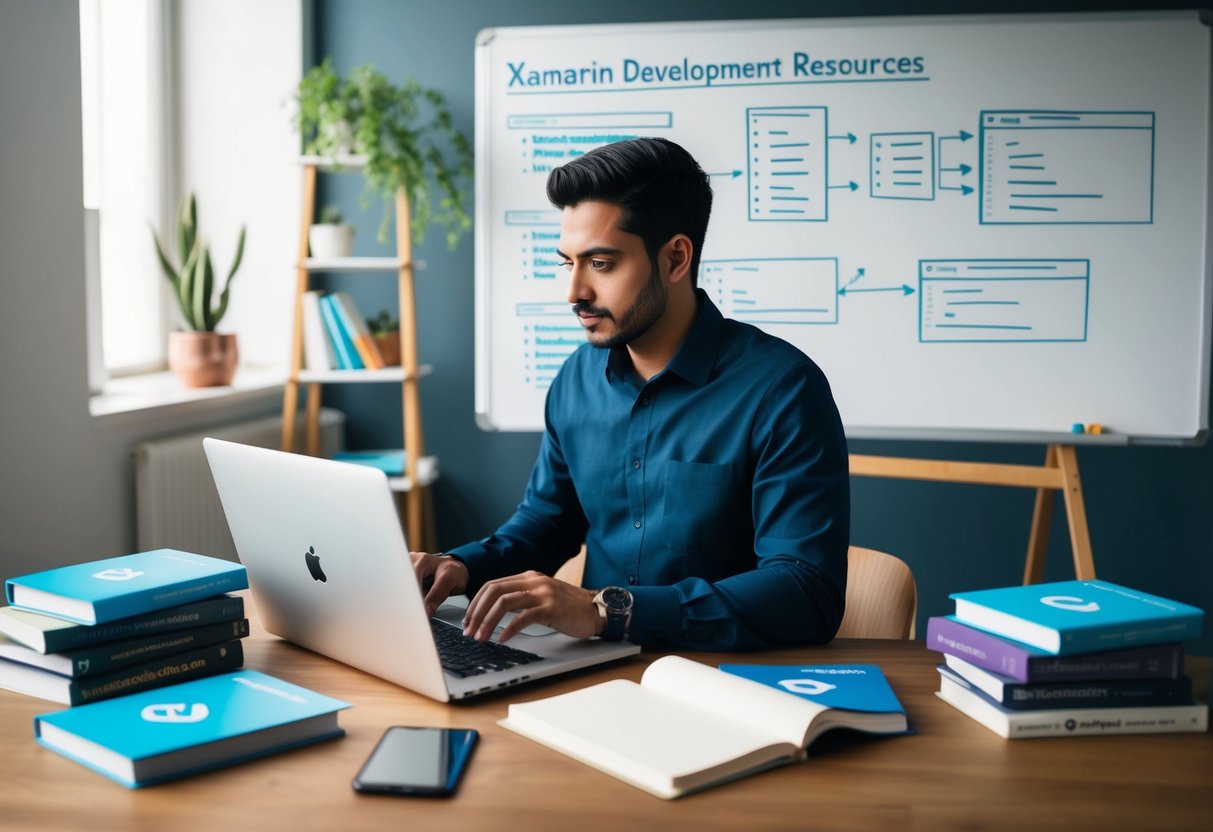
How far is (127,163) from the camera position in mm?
3377

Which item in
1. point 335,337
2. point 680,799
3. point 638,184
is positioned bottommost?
point 680,799

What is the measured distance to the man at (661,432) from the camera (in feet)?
5.22

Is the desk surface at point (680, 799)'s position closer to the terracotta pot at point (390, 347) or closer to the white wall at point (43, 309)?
the white wall at point (43, 309)

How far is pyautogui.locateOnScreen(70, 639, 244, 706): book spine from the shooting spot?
1.19 metres

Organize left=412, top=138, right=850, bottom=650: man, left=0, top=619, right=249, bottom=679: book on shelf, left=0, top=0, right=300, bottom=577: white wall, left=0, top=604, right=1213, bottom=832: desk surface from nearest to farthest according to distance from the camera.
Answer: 1. left=0, top=604, right=1213, bottom=832: desk surface
2. left=0, top=619, right=249, bottom=679: book on shelf
3. left=412, top=138, right=850, bottom=650: man
4. left=0, top=0, right=300, bottom=577: white wall

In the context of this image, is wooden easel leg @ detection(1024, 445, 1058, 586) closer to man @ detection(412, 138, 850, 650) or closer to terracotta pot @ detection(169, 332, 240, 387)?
man @ detection(412, 138, 850, 650)

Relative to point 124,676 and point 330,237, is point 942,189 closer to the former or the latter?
point 330,237

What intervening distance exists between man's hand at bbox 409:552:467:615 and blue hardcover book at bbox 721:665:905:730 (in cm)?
42

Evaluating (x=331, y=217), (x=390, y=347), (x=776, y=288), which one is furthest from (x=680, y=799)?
(x=331, y=217)

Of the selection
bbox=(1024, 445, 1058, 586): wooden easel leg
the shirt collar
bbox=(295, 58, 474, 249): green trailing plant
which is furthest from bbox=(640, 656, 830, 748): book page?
bbox=(295, 58, 474, 249): green trailing plant

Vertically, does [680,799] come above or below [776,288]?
below

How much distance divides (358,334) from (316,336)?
120 mm

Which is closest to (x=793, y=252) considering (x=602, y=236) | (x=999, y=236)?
(x=999, y=236)

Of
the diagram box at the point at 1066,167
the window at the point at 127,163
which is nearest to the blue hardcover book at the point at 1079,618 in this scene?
the diagram box at the point at 1066,167
